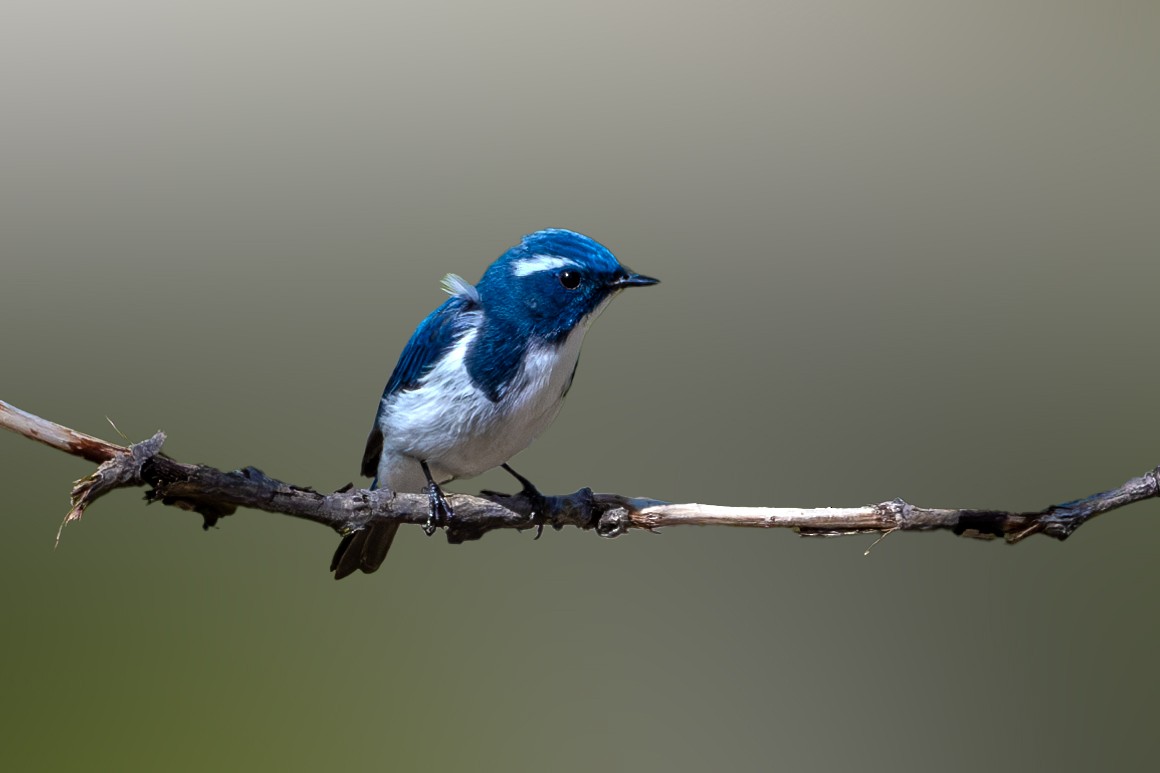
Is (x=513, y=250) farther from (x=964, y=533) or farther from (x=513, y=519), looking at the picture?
(x=964, y=533)

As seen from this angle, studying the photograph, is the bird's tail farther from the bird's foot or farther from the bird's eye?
the bird's eye

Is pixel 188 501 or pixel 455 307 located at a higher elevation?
pixel 455 307

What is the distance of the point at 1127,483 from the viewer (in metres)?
2.30

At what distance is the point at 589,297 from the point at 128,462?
1.09 m

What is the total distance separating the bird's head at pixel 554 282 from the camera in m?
2.48

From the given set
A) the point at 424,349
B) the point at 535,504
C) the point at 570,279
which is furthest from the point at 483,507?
the point at 570,279

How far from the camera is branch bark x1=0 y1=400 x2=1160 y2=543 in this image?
1.89m

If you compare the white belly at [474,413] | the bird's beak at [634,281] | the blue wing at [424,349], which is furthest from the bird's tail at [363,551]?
the bird's beak at [634,281]

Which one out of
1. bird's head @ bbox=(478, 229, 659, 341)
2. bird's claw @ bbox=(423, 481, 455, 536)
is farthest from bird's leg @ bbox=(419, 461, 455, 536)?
bird's head @ bbox=(478, 229, 659, 341)

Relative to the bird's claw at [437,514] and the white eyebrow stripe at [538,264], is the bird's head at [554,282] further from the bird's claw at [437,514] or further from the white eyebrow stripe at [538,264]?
the bird's claw at [437,514]

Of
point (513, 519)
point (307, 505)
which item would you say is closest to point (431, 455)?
point (513, 519)

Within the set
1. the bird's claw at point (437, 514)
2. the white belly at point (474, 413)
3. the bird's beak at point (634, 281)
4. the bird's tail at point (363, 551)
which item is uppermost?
the bird's beak at point (634, 281)

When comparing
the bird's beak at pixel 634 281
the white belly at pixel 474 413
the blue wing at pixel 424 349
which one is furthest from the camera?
A: the blue wing at pixel 424 349

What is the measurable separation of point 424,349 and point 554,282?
19.8 inches
